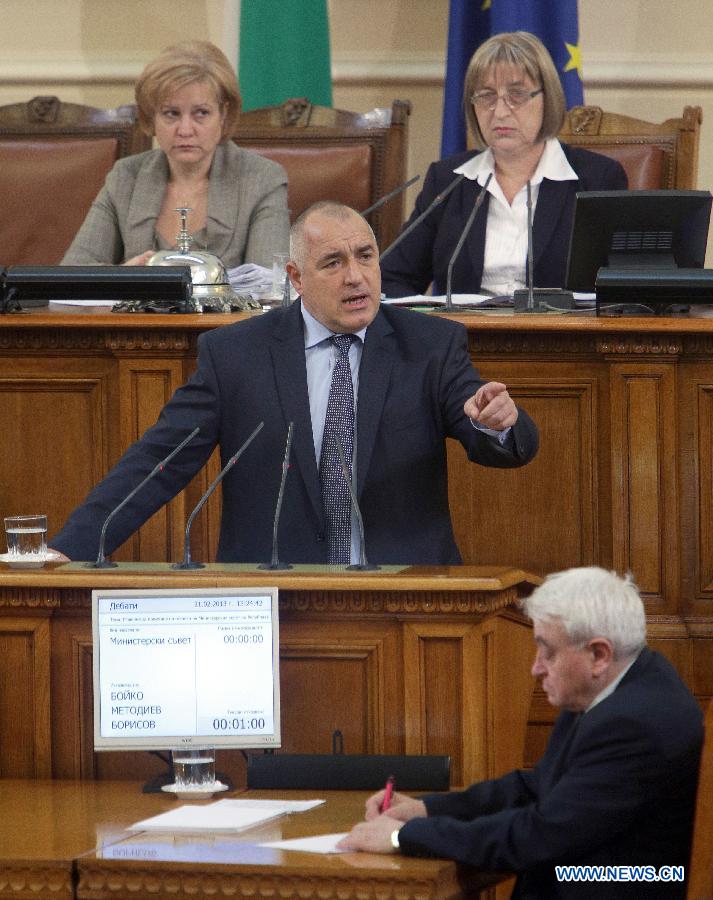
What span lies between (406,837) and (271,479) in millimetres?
1172

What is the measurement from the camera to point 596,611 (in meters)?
2.20

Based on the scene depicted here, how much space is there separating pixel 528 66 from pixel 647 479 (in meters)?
1.51

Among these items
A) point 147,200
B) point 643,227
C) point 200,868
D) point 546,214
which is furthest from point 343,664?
point 147,200

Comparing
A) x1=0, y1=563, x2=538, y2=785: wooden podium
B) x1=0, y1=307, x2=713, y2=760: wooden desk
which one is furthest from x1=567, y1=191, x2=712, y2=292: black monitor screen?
x1=0, y1=563, x2=538, y2=785: wooden podium

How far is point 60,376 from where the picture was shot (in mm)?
3697

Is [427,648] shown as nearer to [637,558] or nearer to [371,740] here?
[371,740]

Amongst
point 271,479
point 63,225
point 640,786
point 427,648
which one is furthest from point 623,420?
point 63,225

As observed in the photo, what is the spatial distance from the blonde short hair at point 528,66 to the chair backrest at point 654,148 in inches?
18.4

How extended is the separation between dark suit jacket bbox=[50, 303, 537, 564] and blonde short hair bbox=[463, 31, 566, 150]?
1.43 meters

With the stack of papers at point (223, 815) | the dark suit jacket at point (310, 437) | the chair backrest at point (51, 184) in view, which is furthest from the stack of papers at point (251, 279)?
the stack of papers at point (223, 815)

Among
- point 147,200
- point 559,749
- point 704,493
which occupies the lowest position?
point 559,749

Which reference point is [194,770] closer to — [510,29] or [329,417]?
[329,417]

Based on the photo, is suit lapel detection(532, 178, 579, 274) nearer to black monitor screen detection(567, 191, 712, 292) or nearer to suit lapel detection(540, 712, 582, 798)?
black monitor screen detection(567, 191, 712, 292)

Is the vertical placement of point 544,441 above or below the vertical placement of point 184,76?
below
